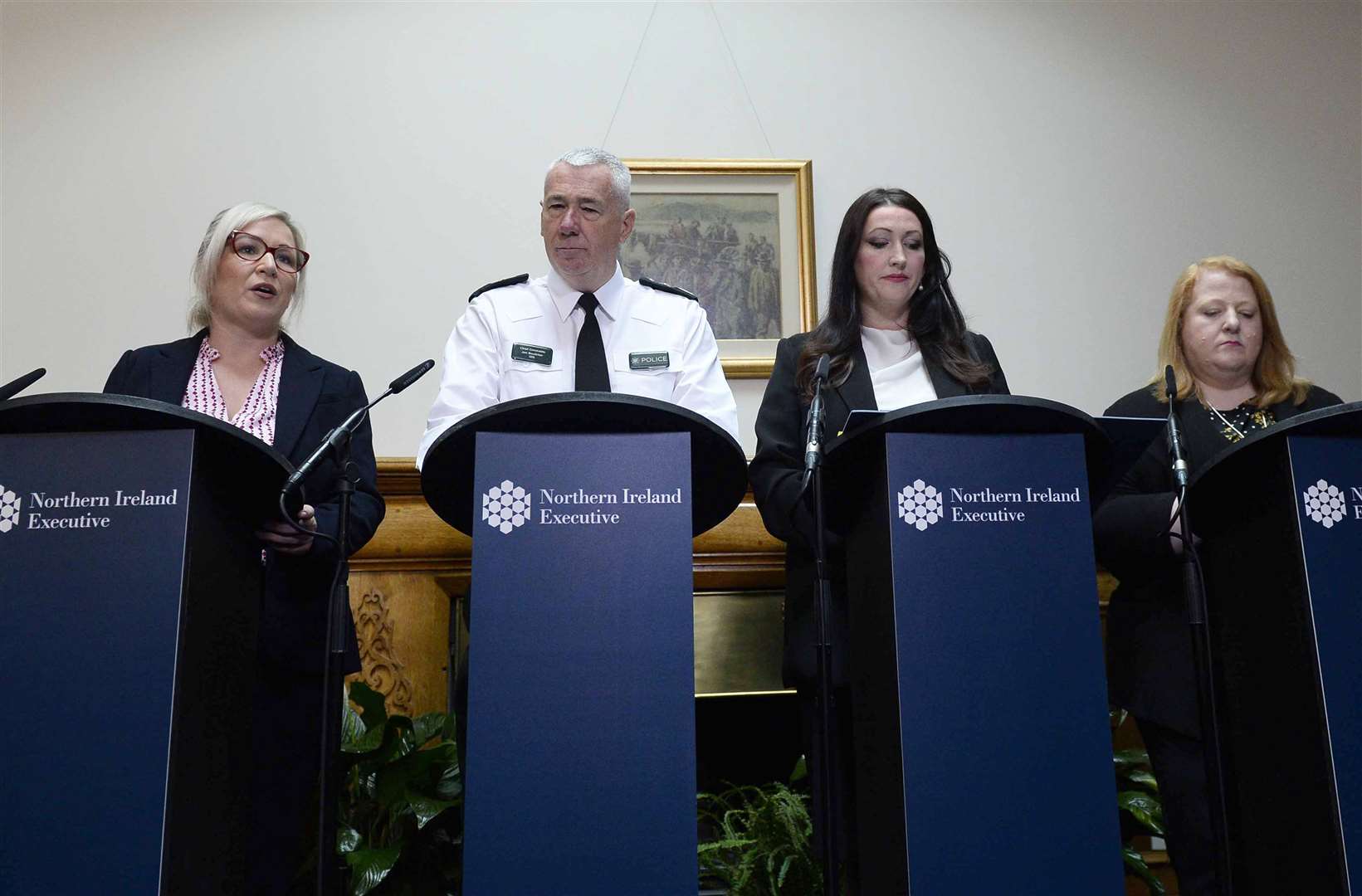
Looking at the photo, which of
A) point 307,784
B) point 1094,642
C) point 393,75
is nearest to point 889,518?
point 1094,642

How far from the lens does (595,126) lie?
4.38m

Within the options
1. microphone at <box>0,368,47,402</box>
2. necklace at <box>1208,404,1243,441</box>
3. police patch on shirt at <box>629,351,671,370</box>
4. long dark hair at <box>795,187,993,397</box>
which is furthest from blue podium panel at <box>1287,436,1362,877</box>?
microphone at <box>0,368,47,402</box>

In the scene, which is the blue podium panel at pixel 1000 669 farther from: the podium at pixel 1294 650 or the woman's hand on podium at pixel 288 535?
the woman's hand on podium at pixel 288 535

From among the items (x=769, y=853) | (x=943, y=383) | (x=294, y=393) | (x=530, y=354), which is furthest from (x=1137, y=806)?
(x=294, y=393)

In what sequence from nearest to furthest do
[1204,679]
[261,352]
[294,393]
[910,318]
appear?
[1204,679] → [294,393] → [261,352] → [910,318]

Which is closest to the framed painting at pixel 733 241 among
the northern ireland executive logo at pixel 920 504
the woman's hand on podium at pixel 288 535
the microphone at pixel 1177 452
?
the microphone at pixel 1177 452

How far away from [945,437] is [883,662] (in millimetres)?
374

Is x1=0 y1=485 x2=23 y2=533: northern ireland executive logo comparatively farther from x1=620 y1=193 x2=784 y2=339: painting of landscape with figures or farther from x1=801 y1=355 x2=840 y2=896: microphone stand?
x1=620 y1=193 x2=784 y2=339: painting of landscape with figures

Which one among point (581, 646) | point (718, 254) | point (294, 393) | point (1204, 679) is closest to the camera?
point (581, 646)

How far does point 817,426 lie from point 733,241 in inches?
91.5

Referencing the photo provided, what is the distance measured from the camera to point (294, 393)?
8.64 ft

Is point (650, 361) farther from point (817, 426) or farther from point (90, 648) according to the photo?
point (90, 648)

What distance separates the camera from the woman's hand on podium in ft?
6.99

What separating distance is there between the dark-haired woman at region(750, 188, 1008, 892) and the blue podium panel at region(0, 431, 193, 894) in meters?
1.08
